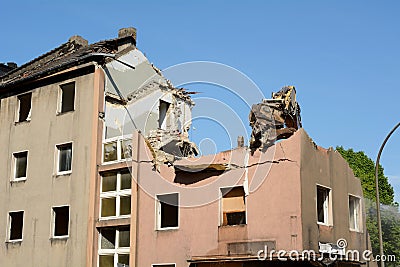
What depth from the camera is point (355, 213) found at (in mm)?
26172

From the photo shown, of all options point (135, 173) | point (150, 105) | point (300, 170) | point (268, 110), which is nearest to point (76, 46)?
point (150, 105)

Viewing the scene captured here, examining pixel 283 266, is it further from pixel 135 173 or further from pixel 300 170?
pixel 135 173

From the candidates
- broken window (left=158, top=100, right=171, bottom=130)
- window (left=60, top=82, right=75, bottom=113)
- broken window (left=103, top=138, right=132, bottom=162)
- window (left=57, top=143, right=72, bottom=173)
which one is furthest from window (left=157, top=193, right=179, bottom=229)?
broken window (left=158, top=100, right=171, bottom=130)

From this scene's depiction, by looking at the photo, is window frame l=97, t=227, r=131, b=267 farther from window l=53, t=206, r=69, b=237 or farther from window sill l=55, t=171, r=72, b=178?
window sill l=55, t=171, r=72, b=178

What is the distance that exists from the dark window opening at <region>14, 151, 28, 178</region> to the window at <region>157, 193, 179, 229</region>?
880cm

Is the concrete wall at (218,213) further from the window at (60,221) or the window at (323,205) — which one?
the window at (60,221)

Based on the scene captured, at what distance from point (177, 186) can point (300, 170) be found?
542 centimetres

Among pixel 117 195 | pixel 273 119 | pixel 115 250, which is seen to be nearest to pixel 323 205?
pixel 273 119

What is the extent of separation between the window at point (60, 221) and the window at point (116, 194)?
7.19 ft

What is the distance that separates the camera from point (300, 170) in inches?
840

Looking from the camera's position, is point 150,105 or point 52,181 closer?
point 52,181

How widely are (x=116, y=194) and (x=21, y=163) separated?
6.79 metres

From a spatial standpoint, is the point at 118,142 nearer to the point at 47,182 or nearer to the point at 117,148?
the point at 117,148

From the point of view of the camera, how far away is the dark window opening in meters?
29.3
